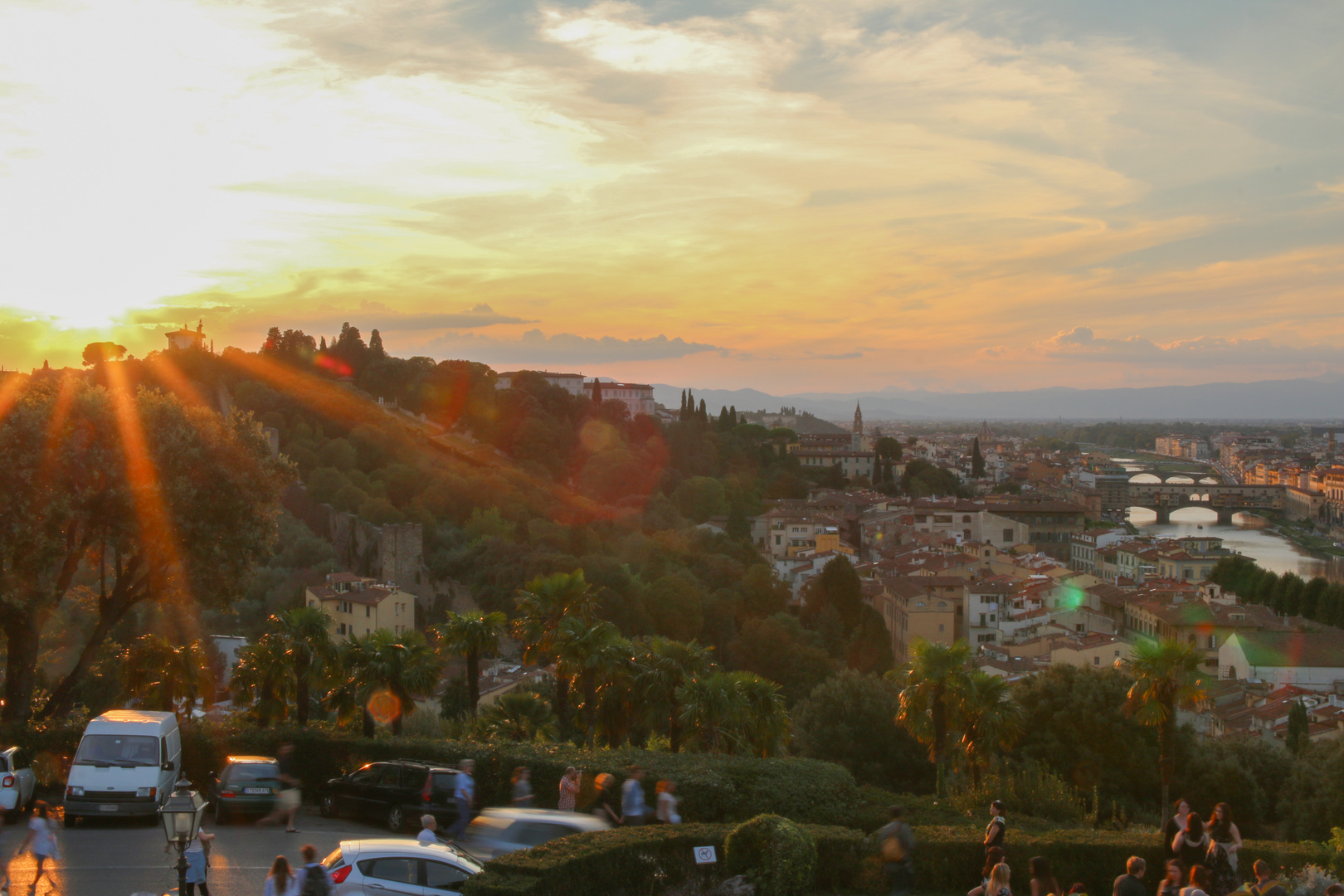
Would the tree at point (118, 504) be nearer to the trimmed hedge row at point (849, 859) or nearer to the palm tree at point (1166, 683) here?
Result: the trimmed hedge row at point (849, 859)

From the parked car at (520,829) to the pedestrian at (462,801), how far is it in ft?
2.46

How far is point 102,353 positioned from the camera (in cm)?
7306

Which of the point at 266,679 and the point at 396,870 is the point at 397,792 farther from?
the point at 266,679

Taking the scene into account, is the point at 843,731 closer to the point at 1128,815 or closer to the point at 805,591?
the point at 1128,815

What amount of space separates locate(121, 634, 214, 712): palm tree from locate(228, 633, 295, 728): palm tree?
2.24 ft

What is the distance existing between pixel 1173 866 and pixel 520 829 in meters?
5.65

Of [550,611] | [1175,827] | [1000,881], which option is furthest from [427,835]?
[550,611]

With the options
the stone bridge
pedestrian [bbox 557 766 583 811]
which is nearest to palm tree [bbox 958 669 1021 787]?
pedestrian [bbox 557 766 583 811]

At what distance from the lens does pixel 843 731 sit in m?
27.1

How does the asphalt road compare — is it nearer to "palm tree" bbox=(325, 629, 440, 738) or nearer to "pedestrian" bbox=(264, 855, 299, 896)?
"pedestrian" bbox=(264, 855, 299, 896)

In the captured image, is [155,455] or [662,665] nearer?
[155,455]

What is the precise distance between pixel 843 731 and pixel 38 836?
21.4m

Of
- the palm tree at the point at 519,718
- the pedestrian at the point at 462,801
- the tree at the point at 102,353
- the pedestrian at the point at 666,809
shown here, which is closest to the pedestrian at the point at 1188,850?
the pedestrian at the point at 666,809

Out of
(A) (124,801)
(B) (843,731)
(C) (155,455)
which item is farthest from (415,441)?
(A) (124,801)
